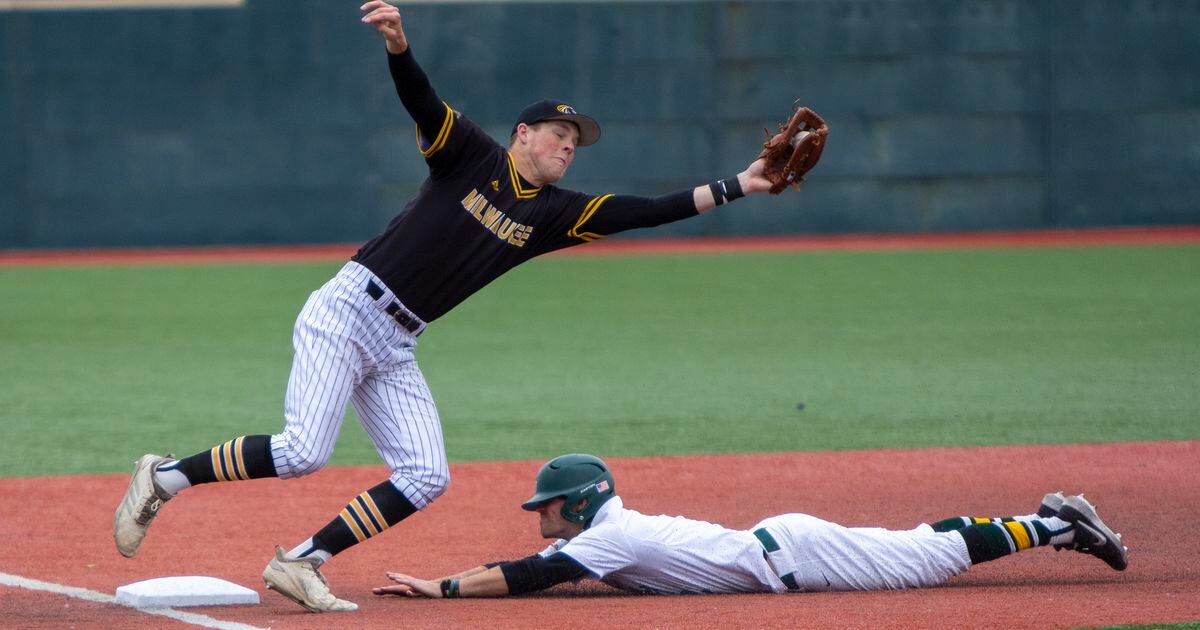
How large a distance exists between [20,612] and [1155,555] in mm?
4365

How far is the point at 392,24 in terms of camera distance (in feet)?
17.0

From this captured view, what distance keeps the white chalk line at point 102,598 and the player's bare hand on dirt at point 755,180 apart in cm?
236

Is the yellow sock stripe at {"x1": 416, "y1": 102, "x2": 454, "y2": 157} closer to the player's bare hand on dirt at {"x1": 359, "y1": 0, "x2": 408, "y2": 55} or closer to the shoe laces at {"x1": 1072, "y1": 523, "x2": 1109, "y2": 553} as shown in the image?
the player's bare hand on dirt at {"x1": 359, "y1": 0, "x2": 408, "y2": 55}

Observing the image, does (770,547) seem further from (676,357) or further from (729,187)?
(676,357)

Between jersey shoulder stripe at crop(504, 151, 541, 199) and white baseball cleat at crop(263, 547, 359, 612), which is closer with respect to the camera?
white baseball cleat at crop(263, 547, 359, 612)

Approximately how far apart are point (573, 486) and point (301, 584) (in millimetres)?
1008

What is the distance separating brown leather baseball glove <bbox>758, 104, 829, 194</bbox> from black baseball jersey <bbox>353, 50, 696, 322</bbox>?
38 centimetres

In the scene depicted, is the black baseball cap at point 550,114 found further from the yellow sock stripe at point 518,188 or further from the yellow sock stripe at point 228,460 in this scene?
the yellow sock stripe at point 228,460

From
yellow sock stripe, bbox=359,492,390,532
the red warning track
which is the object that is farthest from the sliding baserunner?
the red warning track

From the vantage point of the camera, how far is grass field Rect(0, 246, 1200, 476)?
955 centimetres

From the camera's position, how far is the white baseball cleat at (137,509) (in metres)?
5.35

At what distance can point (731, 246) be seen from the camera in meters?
23.0

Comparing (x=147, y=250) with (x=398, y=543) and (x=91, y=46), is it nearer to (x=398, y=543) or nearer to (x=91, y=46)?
(x=91, y=46)

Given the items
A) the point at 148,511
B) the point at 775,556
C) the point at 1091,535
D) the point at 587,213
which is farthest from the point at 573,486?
the point at 1091,535
